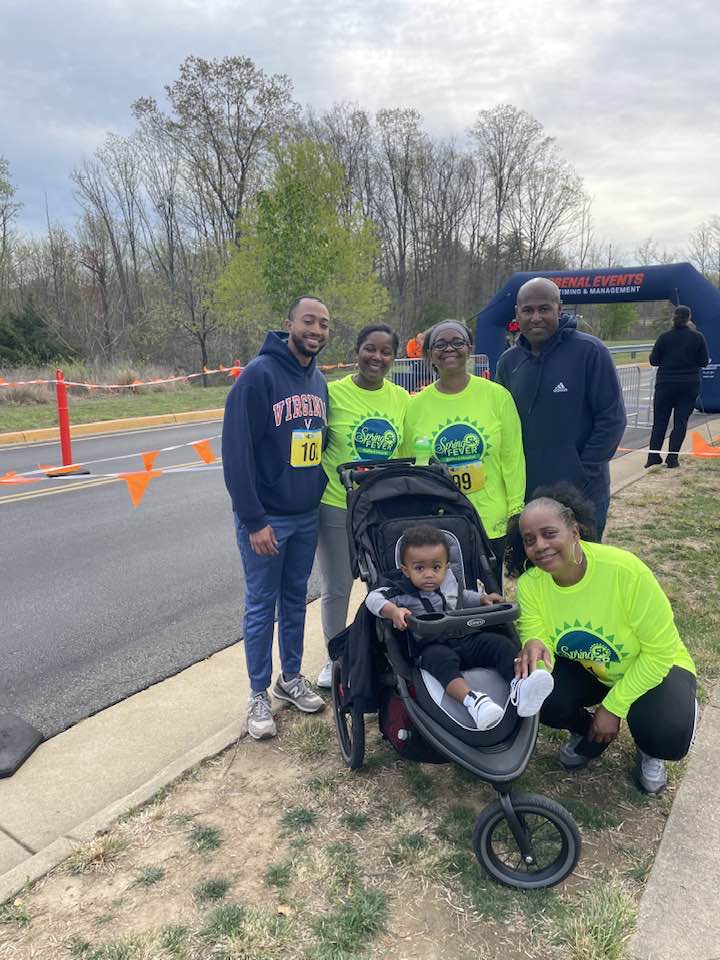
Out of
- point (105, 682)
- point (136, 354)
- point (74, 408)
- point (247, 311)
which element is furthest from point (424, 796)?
point (136, 354)

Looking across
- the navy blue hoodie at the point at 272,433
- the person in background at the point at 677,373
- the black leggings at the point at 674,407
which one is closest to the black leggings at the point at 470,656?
the navy blue hoodie at the point at 272,433

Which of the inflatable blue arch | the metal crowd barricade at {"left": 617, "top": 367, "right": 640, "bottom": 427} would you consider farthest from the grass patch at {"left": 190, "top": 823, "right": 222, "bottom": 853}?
the inflatable blue arch

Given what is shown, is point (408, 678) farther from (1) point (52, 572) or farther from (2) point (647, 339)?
(2) point (647, 339)

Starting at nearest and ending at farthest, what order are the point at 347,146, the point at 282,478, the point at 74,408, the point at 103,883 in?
the point at 103,883
the point at 282,478
the point at 74,408
the point at 347,146

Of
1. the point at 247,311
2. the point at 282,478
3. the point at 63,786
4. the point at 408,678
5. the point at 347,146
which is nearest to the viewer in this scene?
the point at 408,678

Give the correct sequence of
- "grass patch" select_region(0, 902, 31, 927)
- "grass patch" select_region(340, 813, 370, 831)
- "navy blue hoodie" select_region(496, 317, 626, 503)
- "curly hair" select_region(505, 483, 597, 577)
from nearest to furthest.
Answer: "grass patch" select_region(0, 902, 31, 927), "grass patch" select_region(340, 813, 370, 831), "curly hair" select_region(505, 483, 597, 577), "navy blue hoodie" select_region(496, 317, 626, 503)

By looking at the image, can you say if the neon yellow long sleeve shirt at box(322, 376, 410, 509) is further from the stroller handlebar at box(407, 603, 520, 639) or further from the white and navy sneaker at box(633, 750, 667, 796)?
the white and navy sneaker at box(633, 750, 667, 796)

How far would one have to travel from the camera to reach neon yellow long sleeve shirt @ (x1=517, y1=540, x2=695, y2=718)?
2676mm

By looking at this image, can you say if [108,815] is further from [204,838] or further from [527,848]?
[527,848]

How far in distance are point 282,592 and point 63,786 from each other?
4.27 ft

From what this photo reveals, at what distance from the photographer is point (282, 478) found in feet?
10.5

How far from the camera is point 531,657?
2.51 metres

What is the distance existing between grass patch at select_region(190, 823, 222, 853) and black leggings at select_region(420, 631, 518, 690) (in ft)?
3.34

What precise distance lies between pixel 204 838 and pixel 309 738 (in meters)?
0.75
